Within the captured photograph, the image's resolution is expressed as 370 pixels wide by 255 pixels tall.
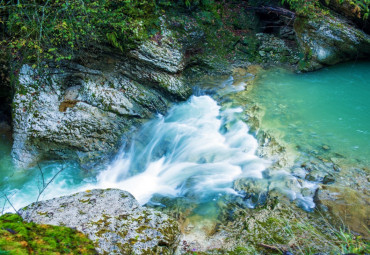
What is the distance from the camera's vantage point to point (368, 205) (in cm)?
446

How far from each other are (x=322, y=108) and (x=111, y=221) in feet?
25.0

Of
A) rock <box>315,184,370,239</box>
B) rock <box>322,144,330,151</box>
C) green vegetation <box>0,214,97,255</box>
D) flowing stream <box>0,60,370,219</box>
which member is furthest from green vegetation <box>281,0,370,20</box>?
green vegetation <box>0,214,97,255</box>

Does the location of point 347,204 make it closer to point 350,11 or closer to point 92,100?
point 92,100

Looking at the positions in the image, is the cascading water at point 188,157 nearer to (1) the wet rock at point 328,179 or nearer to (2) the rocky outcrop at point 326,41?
(1) the wet rock at point 328,179

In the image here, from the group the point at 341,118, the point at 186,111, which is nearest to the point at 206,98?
the point at 186,111

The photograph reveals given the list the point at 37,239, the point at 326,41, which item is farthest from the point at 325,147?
the point at 37,239

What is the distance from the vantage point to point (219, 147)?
701 centimetres

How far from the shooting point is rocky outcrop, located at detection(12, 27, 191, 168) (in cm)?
670

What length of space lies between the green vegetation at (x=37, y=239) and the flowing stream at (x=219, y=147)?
8.85 feet

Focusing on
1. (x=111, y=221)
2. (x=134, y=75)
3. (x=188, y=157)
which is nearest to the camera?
(x=111, y=221)

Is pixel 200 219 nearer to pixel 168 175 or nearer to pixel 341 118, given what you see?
pixel 168 175

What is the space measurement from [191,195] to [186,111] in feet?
11.7

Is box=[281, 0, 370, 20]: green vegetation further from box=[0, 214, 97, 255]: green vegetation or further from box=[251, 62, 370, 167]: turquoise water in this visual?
box=[0, 214, 97, 255]: green vegetation

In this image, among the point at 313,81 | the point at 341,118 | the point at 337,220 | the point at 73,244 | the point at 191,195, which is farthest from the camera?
the point at 313,81
